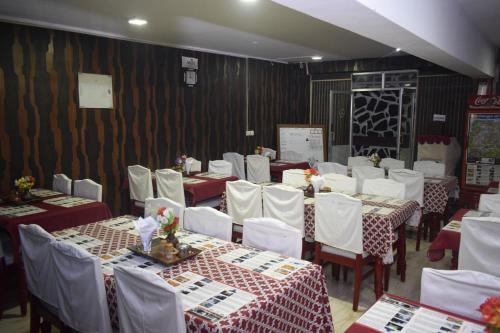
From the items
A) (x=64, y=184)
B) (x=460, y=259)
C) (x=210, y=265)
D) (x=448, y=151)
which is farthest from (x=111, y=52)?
(x=448, y=151)

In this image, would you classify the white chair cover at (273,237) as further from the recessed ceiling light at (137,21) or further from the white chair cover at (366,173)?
the recessed ceiling light at (137,21)

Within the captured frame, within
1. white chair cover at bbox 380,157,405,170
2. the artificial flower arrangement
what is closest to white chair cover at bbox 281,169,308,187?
white chair cover at bbox 380,157,405,170

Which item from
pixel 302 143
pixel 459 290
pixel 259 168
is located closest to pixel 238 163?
pixel 259 168

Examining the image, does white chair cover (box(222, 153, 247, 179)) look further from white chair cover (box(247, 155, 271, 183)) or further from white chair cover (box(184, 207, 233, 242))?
white chair cover (box(184, 207, 233, 242))

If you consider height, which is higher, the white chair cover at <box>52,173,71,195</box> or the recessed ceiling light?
the recessed ceiling light

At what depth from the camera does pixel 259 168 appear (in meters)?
6.30

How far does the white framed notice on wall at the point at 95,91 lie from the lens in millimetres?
4980

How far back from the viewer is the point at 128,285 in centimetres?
179

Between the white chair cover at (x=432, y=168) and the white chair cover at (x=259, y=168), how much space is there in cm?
221

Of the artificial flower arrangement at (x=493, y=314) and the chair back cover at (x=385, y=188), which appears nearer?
the artificial flower arrangement at (x=493, y=314)

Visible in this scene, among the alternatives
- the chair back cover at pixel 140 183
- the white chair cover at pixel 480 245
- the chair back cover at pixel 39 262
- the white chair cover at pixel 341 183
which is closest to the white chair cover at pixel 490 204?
the white chair cover at pixel 480 245

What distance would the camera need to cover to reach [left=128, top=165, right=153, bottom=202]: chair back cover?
4.81 meters

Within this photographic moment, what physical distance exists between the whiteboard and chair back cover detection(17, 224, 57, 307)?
559cm

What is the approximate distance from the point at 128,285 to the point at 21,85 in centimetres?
363
